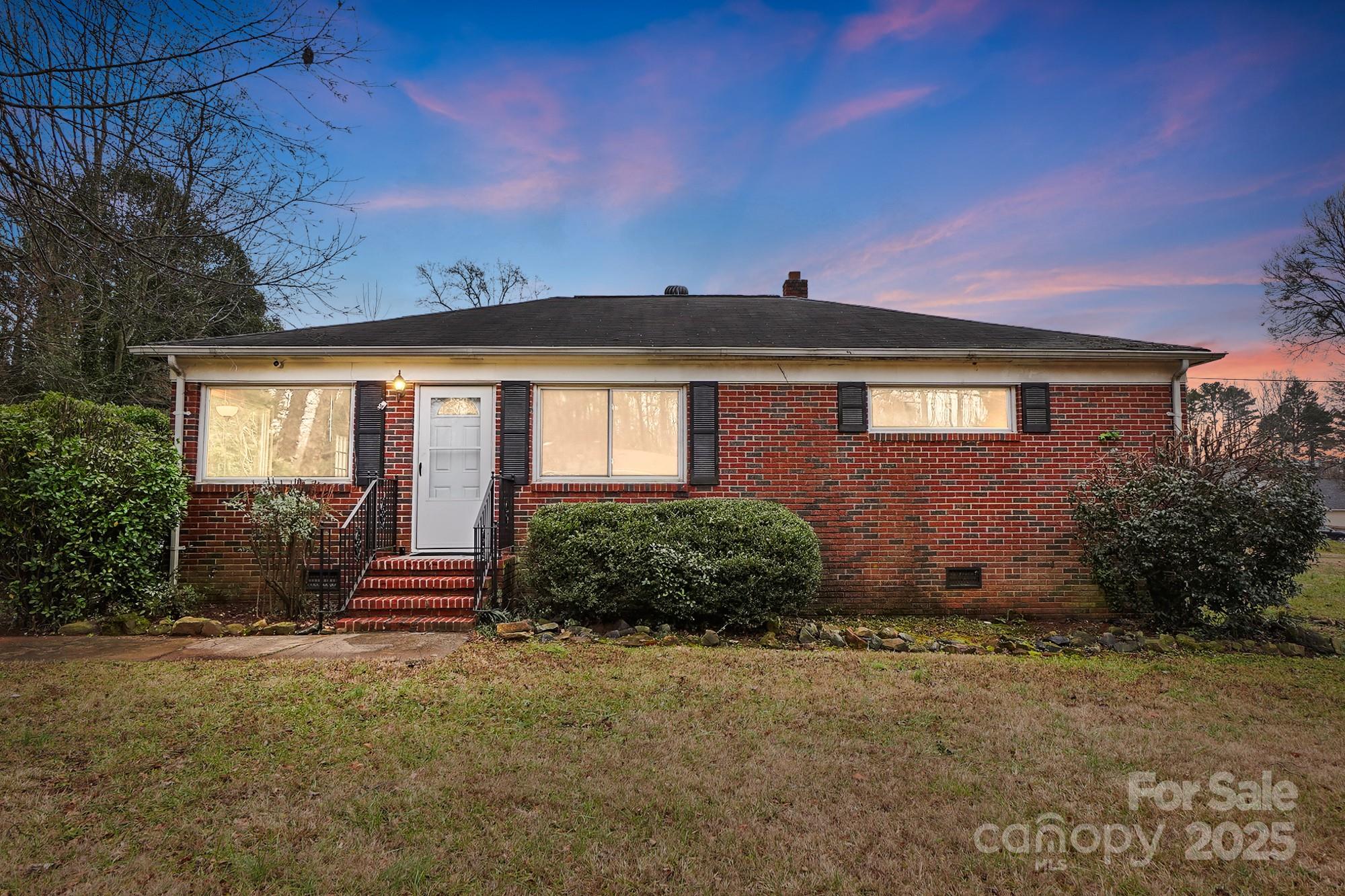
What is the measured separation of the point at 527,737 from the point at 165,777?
171 centimetres

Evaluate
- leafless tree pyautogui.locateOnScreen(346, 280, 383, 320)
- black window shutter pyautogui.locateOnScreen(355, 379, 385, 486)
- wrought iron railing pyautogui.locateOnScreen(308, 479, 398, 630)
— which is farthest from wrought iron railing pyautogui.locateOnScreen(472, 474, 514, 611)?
leafless tree pyautogui.locateOnScreen(346, 280, 383, 320)

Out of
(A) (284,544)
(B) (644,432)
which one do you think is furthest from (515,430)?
(A) (284,544)

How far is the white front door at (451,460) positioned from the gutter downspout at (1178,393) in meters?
8.49

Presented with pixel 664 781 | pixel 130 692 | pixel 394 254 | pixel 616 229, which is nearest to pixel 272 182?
pixel 130 692

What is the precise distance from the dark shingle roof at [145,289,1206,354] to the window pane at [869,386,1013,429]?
1.92 ft

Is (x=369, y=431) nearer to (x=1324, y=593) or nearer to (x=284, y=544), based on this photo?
(x=284, y=544)

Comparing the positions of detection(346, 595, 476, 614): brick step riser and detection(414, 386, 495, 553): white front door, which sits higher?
detection(414, 386, 495, 553): white front door

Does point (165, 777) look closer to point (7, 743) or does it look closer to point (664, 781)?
point (7, 743)

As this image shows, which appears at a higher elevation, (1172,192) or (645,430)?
(1172,192)

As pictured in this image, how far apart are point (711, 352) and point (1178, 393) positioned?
589 centimetres

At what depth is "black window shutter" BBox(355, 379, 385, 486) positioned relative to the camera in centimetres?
791

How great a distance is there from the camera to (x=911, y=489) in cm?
808

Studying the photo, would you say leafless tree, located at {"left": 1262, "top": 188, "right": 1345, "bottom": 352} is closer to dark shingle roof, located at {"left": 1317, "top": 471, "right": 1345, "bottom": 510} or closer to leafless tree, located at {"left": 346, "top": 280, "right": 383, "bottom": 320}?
dark shingle roof, located at {"left": 1317, "top": 471, "right": 1345, "bottom": 510}

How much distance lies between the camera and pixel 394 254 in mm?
17109
